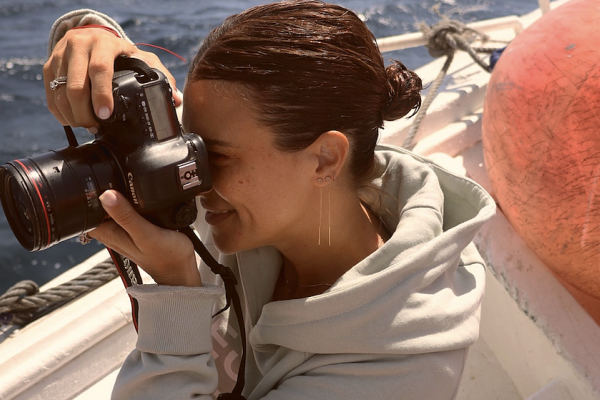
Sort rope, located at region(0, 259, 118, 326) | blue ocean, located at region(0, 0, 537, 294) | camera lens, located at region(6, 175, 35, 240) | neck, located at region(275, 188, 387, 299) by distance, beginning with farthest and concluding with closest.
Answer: blue ocean, located at region(0, 0, 537, 294) < rope, located at region(0, 259, 118, 326) < neck, located at region(275, 188, 387, 299) < camera lens, located at region(6, 175, 35, 240)

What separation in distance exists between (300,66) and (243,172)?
226 millimetres

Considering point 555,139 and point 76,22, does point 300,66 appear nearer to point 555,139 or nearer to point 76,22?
point 555,139

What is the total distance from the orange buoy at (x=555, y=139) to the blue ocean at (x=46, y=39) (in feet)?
6.39

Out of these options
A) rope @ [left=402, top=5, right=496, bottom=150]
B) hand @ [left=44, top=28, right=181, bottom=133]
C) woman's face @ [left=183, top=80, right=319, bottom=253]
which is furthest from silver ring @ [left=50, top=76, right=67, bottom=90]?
rope @ [left=402, top=5, right=496, bottom=150]

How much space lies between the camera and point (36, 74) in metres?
4.82

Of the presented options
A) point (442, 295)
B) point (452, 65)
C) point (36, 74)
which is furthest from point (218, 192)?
point (36, 74)

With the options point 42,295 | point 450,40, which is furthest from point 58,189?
point 450,40

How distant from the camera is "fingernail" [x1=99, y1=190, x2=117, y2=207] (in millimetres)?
1028

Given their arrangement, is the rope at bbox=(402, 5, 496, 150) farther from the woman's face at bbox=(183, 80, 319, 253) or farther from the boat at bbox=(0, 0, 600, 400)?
the woman's face at bbox=(183, 80, 319, 253)

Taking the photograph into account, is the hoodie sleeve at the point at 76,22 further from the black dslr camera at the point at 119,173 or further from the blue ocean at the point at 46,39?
the blue ocean at the point at 46,39

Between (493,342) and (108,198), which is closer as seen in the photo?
(108,198)

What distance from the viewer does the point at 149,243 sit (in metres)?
1.08

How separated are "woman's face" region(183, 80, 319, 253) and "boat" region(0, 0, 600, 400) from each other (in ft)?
2.26

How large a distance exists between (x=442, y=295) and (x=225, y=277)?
45cm
